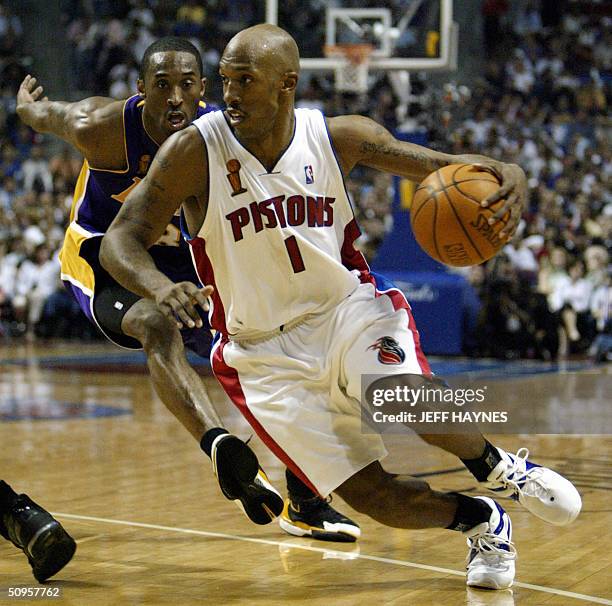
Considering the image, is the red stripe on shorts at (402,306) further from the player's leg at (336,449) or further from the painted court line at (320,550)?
the painted court line at (320,550)

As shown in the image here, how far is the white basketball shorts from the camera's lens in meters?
3.70

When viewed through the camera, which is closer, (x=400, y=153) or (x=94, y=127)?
(x=400, y=153)

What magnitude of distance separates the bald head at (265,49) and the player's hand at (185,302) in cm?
88

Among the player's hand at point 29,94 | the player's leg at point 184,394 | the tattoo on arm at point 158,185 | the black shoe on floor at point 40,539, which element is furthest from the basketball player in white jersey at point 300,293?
the player's hand at point 29,94

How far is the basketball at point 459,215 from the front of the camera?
12.2 ft

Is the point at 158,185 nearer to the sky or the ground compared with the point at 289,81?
nearer to the ground

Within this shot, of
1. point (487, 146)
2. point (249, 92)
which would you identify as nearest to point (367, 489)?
point (249, 92)

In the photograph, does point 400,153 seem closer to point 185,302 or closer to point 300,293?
point 300,293

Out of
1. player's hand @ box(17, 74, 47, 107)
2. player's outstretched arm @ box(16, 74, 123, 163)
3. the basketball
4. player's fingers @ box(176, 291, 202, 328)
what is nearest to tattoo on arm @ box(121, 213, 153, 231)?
player's fingers @ box(176, 291, 202, 328)

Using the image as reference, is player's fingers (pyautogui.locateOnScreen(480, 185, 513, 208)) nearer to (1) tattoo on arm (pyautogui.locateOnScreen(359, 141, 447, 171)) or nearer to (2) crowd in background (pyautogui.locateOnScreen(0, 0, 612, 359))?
(1) tattoo on arm (pyautogui.locateOnScreen(359, 141, 447, 171))

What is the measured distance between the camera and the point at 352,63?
1234 centimetres

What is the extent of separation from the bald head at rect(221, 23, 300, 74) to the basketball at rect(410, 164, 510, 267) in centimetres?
64

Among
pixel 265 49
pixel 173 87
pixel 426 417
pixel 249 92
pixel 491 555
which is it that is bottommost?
pixel 491 555

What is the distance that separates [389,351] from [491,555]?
78 cm
